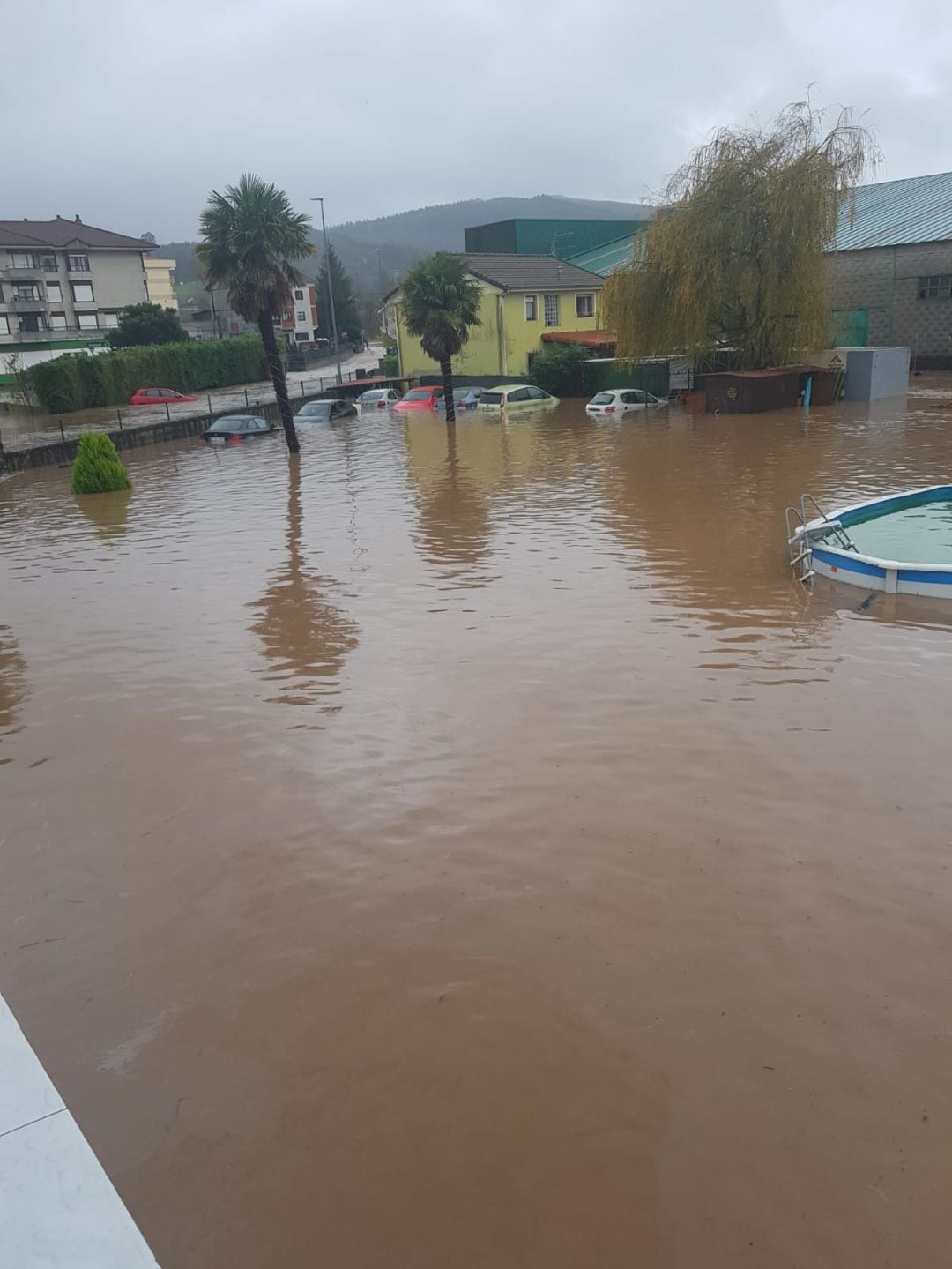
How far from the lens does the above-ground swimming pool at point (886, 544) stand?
12.5 m

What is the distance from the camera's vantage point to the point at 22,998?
575 cm

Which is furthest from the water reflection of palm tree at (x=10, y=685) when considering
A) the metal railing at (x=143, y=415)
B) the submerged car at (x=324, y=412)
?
the submerged car at (x=324, y=412)

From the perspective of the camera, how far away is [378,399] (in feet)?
155

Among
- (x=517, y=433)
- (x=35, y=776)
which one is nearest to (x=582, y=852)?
(x=35, y=776)

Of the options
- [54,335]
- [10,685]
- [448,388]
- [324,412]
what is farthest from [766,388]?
[54,335]

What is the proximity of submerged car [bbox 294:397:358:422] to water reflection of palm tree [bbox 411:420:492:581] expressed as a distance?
1578 cm

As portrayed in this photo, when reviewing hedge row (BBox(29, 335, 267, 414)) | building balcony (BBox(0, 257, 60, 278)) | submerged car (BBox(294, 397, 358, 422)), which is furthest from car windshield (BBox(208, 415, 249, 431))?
building balcony (BBox(0, 257, 60, 278))

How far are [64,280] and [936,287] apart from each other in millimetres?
69166

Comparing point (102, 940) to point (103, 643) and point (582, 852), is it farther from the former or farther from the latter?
point (103, 643)

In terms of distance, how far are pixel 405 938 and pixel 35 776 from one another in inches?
179

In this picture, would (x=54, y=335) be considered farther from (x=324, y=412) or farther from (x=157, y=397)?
(x=324, y=412)

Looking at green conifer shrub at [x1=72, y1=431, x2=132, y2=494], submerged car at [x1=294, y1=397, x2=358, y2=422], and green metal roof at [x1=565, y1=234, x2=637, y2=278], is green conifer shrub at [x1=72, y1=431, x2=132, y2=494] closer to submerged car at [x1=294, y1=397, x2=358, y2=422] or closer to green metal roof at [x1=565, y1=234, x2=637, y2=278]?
submerged car at [x1=294, y1=397, x2=358, y2=422]

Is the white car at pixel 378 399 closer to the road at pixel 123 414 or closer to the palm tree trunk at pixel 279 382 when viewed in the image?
the road at pixel 123 414

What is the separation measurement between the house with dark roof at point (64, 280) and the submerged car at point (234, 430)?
136 feet
